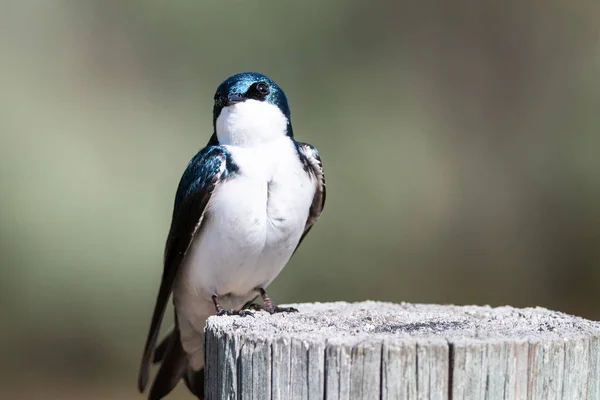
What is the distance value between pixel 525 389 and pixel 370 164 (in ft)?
14.2

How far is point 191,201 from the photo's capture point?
126 inches

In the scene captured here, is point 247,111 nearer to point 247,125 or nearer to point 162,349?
point 247,125

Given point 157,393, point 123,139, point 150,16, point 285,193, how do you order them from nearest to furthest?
point 285,193
point 157,393
point 123,139
point 150,16

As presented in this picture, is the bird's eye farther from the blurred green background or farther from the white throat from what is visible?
the blurred green background

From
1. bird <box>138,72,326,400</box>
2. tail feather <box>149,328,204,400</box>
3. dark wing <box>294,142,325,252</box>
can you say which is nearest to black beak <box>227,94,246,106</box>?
bird <box>138,72,326,400</box>

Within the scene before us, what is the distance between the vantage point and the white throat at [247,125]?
325 cm

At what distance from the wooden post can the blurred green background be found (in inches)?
144

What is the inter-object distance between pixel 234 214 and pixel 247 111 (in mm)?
376

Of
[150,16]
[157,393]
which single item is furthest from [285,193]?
[150,16]

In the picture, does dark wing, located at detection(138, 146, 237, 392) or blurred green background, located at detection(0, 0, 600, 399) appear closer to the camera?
dark wing, located at detection(138, 146, 237, 392)

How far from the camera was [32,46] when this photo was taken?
6.24 meters

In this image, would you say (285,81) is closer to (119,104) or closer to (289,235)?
(119,104)

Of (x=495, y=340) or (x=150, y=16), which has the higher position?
(x=150, y=16)

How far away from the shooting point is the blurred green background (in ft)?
18.8
